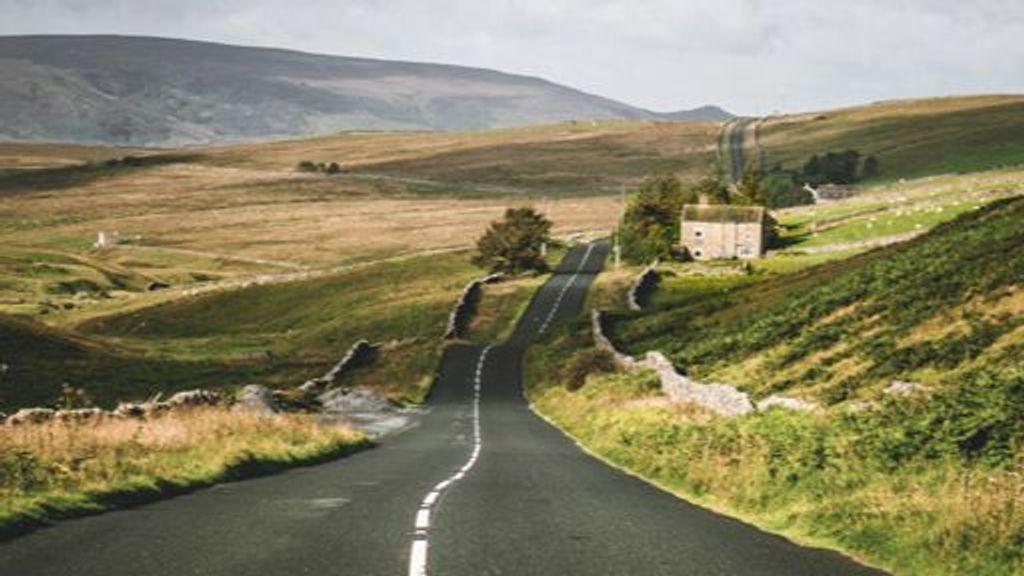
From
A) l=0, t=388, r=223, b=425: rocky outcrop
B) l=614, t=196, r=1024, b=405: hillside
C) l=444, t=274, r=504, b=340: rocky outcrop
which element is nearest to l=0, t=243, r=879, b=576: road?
l=0, t=388, r=223, b=425: rocky outcrop

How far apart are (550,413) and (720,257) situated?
81.0 metres

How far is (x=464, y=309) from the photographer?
10906 cm

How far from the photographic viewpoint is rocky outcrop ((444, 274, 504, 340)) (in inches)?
3969

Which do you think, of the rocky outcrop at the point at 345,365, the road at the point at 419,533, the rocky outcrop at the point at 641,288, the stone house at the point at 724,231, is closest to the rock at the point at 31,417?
the road at the point at 419,533

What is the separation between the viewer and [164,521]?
57.2 ft

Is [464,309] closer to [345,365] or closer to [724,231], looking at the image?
[345,365]

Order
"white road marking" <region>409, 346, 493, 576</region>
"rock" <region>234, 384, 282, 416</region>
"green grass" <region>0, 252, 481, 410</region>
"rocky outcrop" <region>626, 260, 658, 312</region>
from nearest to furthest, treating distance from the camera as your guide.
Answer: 1. "white road marking" <region>409, 346, 493, 576</region>
2. "rock" <region>234, 384, 282, 416</region>
3. "green grass" <region>0, 252, 481, 410</region>
4. "rocky outcrop" <region>626, 260, 658, 312</region>

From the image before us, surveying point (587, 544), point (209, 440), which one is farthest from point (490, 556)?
point (209, 440)

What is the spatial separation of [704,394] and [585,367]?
1172 inches

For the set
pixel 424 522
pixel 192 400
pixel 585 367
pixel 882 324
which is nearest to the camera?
pixel 424 522

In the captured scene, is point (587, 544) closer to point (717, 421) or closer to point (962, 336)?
point (717, 421)

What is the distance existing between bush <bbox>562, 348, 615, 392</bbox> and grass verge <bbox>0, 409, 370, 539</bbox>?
121ft

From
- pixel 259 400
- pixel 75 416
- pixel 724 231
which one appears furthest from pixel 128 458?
pixel 724 231

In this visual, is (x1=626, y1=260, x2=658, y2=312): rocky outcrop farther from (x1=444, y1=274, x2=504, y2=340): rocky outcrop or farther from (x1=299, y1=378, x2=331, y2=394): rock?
(x1=299, y1=378, x2=331, y2=394): rock
